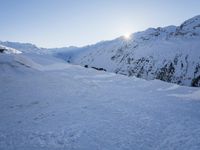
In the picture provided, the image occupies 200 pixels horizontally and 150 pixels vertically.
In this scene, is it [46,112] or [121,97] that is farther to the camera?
[121,97]

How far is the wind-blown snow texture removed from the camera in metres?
11.9

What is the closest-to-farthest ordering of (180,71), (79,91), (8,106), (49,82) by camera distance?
(8,106), (79,91), (49,82), (180,71)

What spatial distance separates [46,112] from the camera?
57.4 feet

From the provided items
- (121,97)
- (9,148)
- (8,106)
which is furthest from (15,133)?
(121,97)

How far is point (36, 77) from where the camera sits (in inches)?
1244

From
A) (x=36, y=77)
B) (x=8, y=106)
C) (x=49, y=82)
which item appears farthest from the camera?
(x=36, y=77)

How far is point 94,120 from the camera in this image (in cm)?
1516

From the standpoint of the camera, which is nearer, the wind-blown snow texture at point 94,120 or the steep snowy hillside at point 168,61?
the wind-blown snow texture at point 94,120

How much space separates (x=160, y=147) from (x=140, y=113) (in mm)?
5019

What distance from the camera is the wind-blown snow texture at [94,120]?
11.9m

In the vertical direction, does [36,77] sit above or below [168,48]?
below

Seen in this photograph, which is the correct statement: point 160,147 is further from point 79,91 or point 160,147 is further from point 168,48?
point 168,48

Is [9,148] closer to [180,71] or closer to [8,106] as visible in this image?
[8,106]

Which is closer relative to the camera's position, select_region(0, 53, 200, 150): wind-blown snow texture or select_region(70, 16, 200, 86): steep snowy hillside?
select_region(0, 53, 200, 150): wind-blown snow texture
